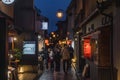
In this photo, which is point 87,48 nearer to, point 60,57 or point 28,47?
point 28,47

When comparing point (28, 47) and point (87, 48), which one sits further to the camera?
point (28, 47)

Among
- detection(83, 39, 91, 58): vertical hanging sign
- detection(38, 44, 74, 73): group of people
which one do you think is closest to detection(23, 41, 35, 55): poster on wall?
detection(38, 44, 74, 73): group of people

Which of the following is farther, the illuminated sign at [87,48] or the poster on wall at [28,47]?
the poster on wall at [28,47]

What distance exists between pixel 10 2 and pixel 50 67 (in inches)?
877

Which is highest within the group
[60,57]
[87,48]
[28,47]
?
[28,47]

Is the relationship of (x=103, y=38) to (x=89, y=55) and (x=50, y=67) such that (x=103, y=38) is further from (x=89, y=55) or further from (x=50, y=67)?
(x=50, y=67)

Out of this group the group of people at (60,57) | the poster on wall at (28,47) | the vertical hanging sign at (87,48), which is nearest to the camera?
the vertical hanging sign at (87,48)

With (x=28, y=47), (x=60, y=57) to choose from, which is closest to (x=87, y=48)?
(x=28, y=47)

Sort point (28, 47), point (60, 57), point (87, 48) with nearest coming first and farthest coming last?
point (87, 48), point (28, 47), point (60, 57)

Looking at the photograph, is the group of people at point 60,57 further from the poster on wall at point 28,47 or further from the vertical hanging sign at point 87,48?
the vertical hanging sign at point 87,48

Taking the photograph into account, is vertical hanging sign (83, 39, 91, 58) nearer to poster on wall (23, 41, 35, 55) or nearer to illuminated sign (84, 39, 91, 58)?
illuminated sign (84, 39, 91, 58)

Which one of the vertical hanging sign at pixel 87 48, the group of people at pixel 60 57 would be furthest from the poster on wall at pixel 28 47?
the vertical hanging sign at pixel 87 48

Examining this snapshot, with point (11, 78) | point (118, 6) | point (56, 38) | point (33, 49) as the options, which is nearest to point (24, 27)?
point (33, 49)

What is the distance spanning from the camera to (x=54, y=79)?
2820cm
